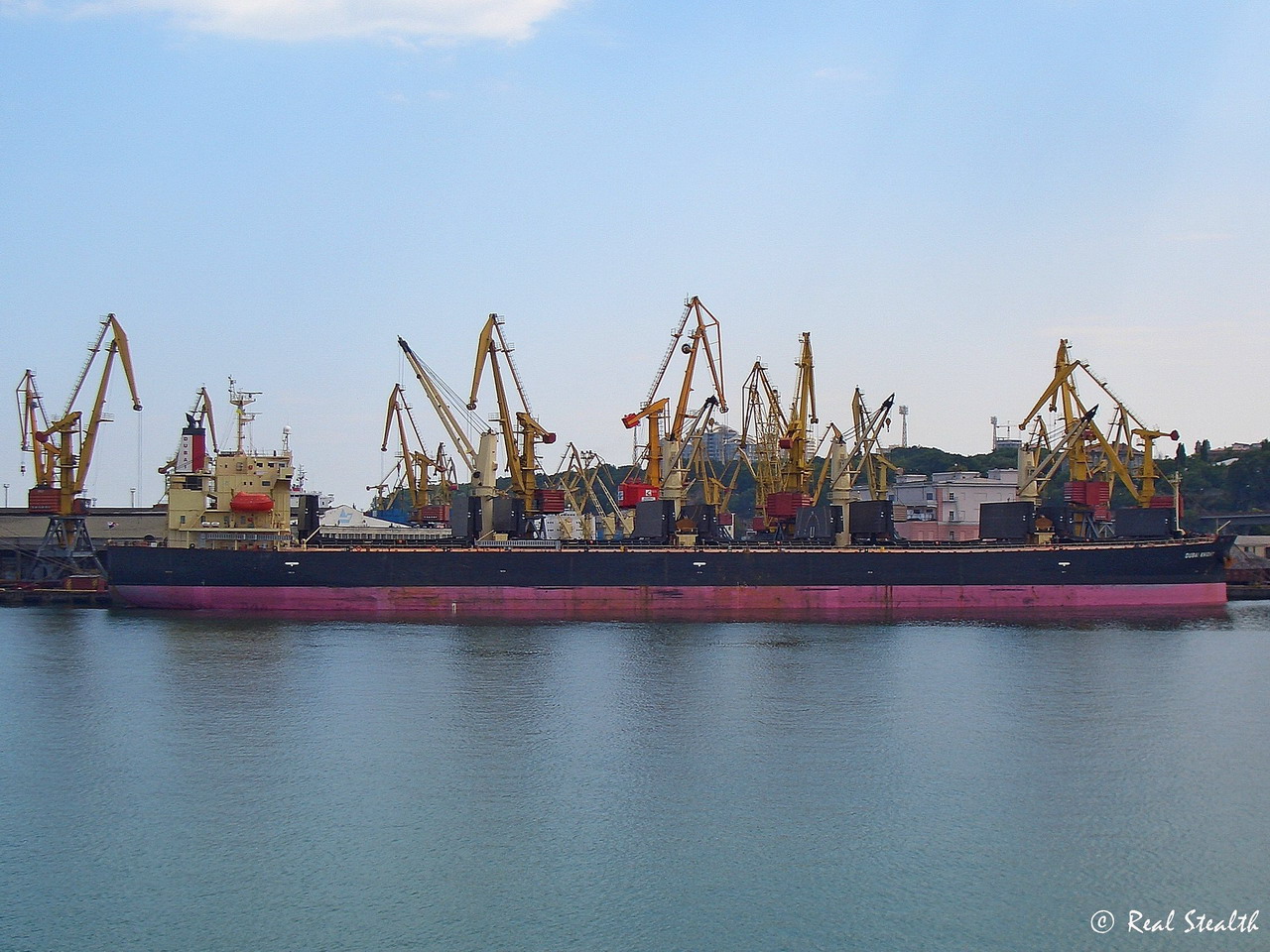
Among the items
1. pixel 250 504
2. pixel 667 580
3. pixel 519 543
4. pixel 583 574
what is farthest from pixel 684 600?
pixel 250 504

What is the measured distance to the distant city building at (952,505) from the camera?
80.0 m

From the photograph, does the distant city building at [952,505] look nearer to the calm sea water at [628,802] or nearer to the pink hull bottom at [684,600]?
the pink hull bottom at [684,600]

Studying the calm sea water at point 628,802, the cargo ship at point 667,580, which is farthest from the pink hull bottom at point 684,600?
the calm sea water at point 628,802

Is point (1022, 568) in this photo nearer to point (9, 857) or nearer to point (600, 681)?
point (600, 681)

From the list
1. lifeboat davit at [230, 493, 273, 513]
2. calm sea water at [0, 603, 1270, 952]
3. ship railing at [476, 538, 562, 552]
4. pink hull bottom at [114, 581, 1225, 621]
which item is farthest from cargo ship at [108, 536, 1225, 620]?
calm sea water at [0, 603, 1270, 952]

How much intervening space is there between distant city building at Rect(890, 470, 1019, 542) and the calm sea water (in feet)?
152

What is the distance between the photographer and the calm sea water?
1503 cm

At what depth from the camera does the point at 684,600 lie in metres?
47.8

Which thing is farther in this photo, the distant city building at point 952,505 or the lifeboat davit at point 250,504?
the distant city building at point 952,505

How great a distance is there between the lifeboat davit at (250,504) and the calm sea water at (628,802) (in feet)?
44.7

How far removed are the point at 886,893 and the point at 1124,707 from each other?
13615 mm

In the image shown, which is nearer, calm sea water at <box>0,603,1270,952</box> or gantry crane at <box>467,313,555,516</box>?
calm sea water at <box>0,603,1270,952</box>

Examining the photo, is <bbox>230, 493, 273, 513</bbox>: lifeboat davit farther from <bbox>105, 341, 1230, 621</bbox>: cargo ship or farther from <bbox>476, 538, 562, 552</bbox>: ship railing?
<bbox>476, 538, 562, 552</bbox>: ship railing

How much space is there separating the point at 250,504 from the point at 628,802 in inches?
1254
